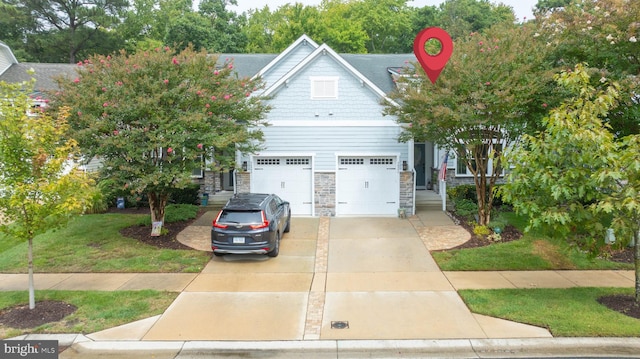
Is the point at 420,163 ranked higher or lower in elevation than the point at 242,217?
higher

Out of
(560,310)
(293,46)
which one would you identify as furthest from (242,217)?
(293,46)

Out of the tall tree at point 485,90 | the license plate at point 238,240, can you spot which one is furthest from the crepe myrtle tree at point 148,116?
the tall tree at point 485,90

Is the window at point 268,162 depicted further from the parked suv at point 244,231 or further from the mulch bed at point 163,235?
the parked suv at point 244,231

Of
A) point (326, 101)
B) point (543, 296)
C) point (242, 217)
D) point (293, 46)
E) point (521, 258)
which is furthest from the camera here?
point (293, 46)

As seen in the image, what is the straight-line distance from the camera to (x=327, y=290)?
9.34m

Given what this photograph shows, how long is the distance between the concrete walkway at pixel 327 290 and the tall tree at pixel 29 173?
231 cm

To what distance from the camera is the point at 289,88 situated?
1662cm

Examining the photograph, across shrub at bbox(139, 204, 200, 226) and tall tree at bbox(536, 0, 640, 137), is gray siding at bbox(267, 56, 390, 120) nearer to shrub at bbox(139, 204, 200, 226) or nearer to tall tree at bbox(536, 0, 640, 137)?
shrub at bbox(139, 204, 200, 226)

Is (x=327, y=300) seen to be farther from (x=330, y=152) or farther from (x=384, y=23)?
(x=384, y=23)

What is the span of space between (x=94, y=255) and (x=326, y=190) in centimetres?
825

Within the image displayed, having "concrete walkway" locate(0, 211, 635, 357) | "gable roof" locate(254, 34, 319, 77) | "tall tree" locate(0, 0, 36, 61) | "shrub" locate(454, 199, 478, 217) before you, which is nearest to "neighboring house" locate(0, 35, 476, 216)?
"shrub" locate(454, 199, 478, 217)

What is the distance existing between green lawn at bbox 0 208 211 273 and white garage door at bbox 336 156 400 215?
657 cm

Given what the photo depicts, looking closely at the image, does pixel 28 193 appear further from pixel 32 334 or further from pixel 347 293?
pixel 347 293

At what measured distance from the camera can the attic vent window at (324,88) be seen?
54.2 ft
